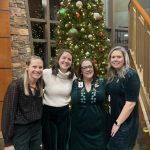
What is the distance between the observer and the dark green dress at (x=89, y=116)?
131 inches

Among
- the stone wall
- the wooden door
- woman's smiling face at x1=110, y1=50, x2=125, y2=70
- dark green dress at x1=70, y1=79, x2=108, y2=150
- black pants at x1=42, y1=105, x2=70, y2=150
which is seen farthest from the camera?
the stone wall

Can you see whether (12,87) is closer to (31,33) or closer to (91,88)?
(91,88)

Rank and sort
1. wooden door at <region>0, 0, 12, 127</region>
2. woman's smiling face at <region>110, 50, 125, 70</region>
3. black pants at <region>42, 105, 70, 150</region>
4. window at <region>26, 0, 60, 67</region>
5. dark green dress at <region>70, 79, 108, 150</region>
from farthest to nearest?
window at <region>26, 0, 60, 67</region>, wooden door at <region>0, 0, 12, 127</region>, black pants at <region>42, 105, 70, 150</region>, dark green dress at <region>70, 79, 108, 150</region>, woman's smiling face at <region>110, 50, 125, 70</region>

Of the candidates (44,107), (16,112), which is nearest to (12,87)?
(16,112)

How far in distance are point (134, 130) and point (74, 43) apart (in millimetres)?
2548

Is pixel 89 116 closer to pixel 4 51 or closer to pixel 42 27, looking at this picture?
pixel 4 51

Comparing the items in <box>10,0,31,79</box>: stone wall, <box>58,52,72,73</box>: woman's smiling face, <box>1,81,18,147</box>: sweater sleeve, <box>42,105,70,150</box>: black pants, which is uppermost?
<box>10,0,31,79</box>: stone wall

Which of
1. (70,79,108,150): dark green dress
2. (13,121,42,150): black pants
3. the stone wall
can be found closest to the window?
the stone wall

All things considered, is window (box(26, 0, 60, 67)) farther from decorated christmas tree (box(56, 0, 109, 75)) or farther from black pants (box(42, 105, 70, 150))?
black pants (box(42, 105, 70, 150))

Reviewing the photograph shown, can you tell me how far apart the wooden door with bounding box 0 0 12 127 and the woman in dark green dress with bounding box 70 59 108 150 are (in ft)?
8.70

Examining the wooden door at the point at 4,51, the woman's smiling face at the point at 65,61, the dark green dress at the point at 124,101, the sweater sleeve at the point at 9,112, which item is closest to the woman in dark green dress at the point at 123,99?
the dark green dress at the point at 124,101

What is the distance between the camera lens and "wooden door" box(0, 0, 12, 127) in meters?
5.83

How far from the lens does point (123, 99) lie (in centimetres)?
319

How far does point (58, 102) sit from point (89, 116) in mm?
309
